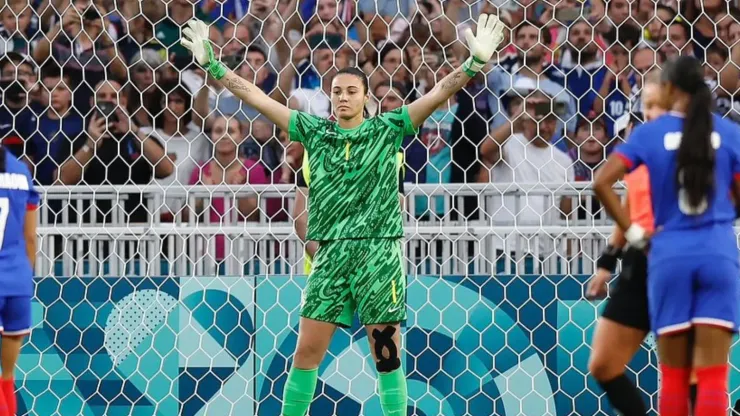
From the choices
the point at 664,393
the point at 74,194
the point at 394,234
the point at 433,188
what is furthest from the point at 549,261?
Result: the point at 74,194

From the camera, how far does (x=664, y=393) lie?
4375 mm

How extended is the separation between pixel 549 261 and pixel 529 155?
33.8 inches

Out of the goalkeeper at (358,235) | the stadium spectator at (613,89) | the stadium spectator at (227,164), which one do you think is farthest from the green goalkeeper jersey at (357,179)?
the stadium spectator at (613,89)

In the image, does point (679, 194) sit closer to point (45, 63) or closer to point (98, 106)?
point (98, 106)

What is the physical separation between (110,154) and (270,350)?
1.51 meters

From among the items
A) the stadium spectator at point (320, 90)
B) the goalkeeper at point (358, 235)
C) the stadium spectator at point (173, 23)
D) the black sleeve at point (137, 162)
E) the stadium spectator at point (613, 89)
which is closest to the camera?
→ the goalkeeper at point (358, 235)

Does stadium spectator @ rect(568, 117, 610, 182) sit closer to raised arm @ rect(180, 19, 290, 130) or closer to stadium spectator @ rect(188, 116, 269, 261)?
stadium spectator @ rect(188, 116, 269, 261)

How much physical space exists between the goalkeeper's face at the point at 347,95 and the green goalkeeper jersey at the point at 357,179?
66 mm

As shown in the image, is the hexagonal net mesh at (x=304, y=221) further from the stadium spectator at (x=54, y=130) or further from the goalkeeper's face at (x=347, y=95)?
the goalkeeper's face at (x=347, y=95)

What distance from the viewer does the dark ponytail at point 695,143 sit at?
410 centimetres

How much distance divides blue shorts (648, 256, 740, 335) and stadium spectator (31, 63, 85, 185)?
151 inches

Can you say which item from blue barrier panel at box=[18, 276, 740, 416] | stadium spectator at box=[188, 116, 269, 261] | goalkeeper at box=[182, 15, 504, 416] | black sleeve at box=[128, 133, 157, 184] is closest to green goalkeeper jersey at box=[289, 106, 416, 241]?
goalkeeper at box=[182, 15, 504, 416]

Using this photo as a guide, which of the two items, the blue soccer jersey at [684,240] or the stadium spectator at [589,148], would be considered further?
the stadium spectator at [589,148]

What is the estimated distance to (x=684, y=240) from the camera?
4141 millimetres
